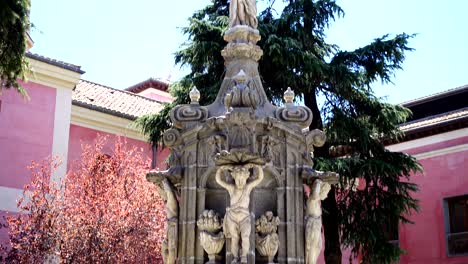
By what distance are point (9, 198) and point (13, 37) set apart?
293 inches

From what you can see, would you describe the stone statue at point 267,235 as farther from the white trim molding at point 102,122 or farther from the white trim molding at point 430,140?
the white trim molding at point 430,140

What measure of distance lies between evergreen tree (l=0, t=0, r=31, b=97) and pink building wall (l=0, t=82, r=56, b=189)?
6.50m

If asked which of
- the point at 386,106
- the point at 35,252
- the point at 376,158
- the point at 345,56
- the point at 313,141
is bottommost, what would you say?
the point at 35,252

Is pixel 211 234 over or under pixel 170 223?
under

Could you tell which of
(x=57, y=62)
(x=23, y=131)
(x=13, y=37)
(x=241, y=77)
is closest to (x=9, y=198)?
(x=23, y=131)

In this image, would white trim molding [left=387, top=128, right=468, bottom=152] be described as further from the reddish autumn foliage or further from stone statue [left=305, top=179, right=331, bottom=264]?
stone statue [left=305, top=179, right=331, bottom=264]

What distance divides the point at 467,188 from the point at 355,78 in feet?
26.3

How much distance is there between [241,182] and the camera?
8812 millimetres

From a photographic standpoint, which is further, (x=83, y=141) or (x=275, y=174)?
(x=83, y=141)

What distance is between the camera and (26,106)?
21844 millimetres

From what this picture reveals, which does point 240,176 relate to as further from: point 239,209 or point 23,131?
point 23,131

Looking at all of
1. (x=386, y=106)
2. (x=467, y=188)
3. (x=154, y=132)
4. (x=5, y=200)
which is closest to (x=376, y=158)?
(x=386, y=106)

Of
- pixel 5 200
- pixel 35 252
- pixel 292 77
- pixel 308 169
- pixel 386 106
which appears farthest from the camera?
pixel 5 200

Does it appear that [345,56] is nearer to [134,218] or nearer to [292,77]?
[292,77]
